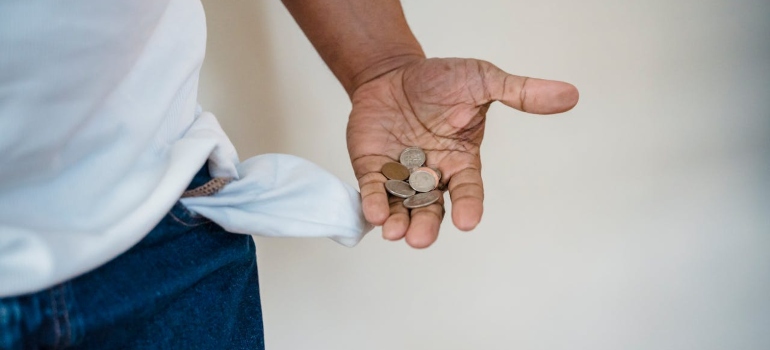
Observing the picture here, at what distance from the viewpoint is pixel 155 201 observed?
57cm

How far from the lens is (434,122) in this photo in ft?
3.02

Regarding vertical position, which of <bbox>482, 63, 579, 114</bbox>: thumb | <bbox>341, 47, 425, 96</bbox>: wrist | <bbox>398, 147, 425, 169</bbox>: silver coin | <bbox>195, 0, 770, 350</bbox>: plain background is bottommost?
<bbox>195, 0, 770, 350</bbox>: plain background

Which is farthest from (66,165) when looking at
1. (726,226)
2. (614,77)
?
(726,226)

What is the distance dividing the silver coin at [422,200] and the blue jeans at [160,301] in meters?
0.21

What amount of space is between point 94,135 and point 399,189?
15.5 inches

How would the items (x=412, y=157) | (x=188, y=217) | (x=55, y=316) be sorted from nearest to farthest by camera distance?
1. (x=55, y=316)
2. (x=188, y=217)
3. (x=412, y=157)

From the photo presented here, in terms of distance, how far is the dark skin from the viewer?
80 cm

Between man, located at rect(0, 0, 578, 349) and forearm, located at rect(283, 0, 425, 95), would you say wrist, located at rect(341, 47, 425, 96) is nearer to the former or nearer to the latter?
forearm, located at rect(283, 0, 425, 95)

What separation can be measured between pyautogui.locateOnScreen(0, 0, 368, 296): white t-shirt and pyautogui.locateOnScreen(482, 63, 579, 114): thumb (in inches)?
14.2

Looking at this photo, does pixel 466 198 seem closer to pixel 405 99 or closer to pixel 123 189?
pixel 405 99

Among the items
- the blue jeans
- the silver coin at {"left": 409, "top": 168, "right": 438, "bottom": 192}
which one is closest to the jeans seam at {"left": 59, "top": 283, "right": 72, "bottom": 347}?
the blue jeans

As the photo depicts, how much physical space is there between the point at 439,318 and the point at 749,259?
830mm

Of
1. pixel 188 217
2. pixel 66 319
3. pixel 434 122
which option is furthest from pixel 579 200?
pixel 66 319

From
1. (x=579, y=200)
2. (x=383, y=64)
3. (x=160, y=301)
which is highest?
(x=383, y=64)
